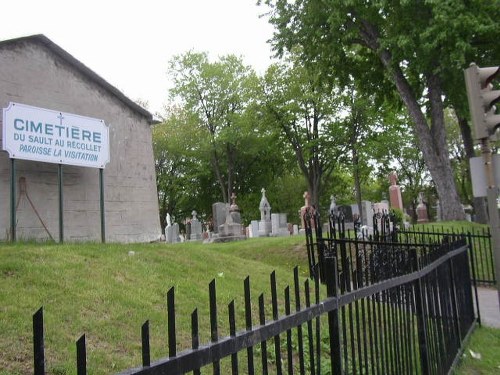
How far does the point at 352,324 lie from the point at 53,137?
25.0 feet

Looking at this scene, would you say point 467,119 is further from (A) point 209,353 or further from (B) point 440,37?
(A) point 209,353

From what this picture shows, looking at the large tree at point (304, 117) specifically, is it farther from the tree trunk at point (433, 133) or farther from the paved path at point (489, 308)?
the paved path at point (489, 308)

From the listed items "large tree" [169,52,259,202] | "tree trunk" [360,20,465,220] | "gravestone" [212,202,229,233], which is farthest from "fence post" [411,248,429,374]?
"large tree" [169,52,259,202]

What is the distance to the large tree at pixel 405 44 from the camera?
53.0 feet

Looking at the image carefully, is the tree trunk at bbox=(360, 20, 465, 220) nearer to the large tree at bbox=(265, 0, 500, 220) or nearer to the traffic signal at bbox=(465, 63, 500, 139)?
the large tree at bbox=(265, 0, 500, 220)

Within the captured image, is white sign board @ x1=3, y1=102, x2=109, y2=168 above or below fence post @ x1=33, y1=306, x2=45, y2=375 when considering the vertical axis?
above

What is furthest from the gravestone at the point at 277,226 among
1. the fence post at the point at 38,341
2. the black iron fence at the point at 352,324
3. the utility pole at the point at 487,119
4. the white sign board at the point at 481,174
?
the fence post at the point at 38,341

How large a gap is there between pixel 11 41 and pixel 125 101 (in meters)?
2.73

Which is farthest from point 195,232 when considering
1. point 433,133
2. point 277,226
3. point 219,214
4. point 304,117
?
point 433,133

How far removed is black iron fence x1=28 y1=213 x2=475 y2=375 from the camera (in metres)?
1.62

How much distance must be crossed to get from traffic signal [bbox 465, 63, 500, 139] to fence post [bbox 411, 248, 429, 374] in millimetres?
2685

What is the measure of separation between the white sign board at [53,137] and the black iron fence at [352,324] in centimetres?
495

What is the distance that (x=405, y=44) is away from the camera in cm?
1666

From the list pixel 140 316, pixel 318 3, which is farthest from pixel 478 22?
pixel 140 316
